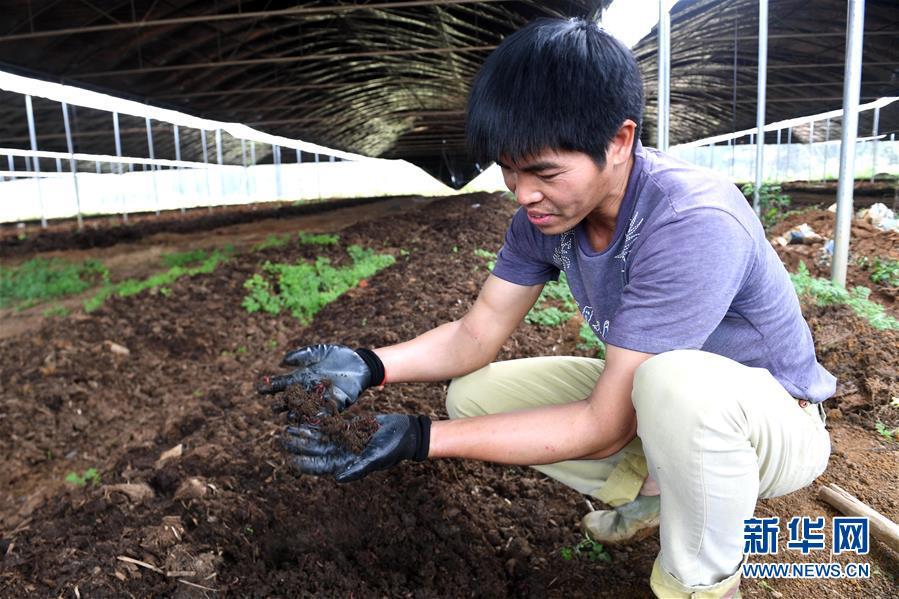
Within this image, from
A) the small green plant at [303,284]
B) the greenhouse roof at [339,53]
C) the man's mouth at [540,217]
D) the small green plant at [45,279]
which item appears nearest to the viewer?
the man's mouth at [540,217]

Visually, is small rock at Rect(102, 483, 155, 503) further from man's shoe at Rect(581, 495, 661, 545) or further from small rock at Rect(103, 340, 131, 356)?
small rock at Rect(103, 340, 131, 356)

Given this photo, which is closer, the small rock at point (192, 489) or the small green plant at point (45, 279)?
the small rock at point (192, 489)

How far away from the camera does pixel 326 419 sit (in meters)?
1.94

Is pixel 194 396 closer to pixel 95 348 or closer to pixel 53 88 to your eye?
pixel 95 348

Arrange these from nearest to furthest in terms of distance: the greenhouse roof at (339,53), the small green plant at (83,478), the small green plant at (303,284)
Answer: the small green plant at (83,478) < the small green plant at (303,284) < the greenhouse roof at (339,53)

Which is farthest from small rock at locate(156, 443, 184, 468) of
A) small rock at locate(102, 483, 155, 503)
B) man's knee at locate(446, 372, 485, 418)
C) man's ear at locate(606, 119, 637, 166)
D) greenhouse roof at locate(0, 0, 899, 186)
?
greenhouse roof at locate(0, 0, 899, 186)

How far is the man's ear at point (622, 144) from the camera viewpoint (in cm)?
162

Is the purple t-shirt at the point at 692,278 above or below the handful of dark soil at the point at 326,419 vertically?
above

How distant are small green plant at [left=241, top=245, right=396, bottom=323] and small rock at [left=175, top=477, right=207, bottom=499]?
3.49m

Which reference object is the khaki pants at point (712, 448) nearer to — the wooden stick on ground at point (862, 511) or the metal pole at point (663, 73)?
the wooden stick on ground at point (862, 511)

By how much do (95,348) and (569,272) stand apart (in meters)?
4.83

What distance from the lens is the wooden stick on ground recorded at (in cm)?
200

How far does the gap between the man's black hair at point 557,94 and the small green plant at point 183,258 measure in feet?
28.0

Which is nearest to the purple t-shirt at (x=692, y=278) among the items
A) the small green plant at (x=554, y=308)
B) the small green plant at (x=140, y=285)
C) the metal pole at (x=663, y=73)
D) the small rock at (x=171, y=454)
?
the small green plant at (x=554, y=308)
